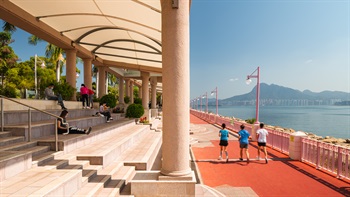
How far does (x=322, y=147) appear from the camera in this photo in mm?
8844

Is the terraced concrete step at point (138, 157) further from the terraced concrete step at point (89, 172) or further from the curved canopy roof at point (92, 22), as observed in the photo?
the curved canopy roof at point (92, 22)

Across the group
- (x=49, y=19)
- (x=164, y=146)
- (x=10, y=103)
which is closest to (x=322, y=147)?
(x=164, y=146)

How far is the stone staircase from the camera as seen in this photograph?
4.48 meters

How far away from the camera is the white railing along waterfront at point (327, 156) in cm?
780

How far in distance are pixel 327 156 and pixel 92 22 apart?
14.4 meters

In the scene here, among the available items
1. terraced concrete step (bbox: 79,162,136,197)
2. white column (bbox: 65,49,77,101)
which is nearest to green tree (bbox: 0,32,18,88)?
white column (bbox: 65,49,77,101)

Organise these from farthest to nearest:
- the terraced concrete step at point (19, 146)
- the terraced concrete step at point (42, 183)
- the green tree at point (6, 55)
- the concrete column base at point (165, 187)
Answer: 1. the green tree at point (6, 55)
2. the terraced concrete step at point (19, 146)
3. the concrete column base at point (165, 187)
4. the terraced concrete step at point (42, 183)

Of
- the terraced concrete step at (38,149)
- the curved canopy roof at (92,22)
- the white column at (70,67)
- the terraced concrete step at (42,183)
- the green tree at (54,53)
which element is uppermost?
the green tree at (54,53)

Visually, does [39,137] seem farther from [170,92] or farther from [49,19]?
[49,19]

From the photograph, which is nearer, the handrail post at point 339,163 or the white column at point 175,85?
the white column at point 175,85

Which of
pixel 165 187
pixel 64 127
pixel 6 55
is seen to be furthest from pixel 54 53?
pixel 165 187

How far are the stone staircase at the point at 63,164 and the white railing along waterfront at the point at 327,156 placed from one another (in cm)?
700

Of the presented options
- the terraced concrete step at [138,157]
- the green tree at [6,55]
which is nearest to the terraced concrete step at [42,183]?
the terraced concrete step at [138,157]

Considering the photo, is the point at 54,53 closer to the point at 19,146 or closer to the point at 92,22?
the point at 92,22
